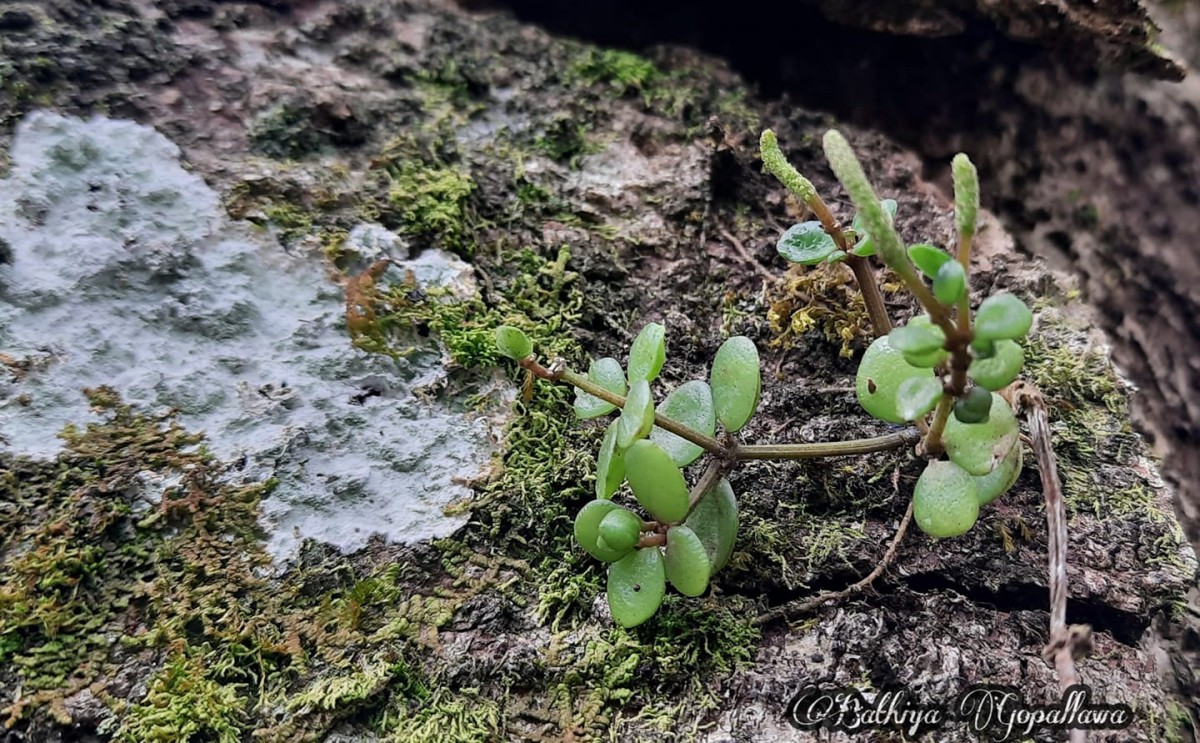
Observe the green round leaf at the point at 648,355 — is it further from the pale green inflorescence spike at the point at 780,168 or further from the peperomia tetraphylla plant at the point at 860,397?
the pale green inflorescence spike at the point at 780,168

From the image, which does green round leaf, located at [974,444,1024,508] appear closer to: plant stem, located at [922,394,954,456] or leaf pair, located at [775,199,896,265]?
plant stem, located at [922,394,954,456]

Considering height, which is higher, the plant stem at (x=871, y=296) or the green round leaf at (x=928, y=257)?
the green round leaf at (x=928, y=257)

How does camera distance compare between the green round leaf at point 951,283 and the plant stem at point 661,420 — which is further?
the plant stem at point 661,420

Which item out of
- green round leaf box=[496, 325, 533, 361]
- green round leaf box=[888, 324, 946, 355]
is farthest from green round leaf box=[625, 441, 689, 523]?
green round leaf box=[888, 324, 946, 355]

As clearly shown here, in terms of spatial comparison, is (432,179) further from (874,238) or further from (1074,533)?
(1074,533)

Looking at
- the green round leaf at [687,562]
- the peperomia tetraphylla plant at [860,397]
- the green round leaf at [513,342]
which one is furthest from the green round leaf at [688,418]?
the green round leaf at [513,342]

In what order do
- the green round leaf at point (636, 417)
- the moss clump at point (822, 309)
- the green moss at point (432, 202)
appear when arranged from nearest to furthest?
1. the green round leaf at point (636, 417)
2. the moss clump at point (822, 309)
3. the green moss at point (432, 202)

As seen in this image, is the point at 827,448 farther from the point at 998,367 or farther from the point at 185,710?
the point at 185,710
